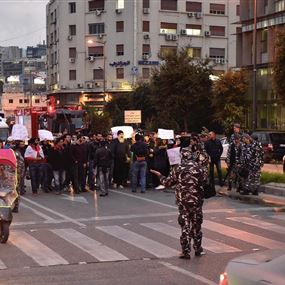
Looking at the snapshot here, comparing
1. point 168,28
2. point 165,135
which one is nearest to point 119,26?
point 168,28

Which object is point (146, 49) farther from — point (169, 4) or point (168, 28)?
point (169, 4)

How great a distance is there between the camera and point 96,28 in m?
78.0

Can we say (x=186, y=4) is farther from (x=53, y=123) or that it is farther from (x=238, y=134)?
(x=238, y=134)

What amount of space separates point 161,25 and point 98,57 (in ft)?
28.0

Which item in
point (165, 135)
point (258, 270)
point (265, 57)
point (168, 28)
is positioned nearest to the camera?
point (258, 270)

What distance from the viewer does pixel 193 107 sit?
5134cm

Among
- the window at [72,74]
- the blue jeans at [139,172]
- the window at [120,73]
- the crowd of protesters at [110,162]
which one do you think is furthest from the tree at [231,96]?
the window at [72,74]

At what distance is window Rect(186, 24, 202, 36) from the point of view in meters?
78.8

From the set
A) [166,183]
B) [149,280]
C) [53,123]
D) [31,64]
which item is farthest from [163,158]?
[31,64]

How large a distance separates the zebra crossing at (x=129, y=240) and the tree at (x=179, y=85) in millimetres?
35081

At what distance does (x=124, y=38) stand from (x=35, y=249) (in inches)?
2644

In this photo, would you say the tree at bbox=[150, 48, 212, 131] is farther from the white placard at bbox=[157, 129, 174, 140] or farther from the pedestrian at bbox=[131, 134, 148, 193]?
the pedestrian at bbox=[131, 134, 148, 193]

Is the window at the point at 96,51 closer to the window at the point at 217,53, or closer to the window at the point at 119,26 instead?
Answer: the window at the point at 119,26

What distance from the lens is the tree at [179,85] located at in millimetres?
48625
